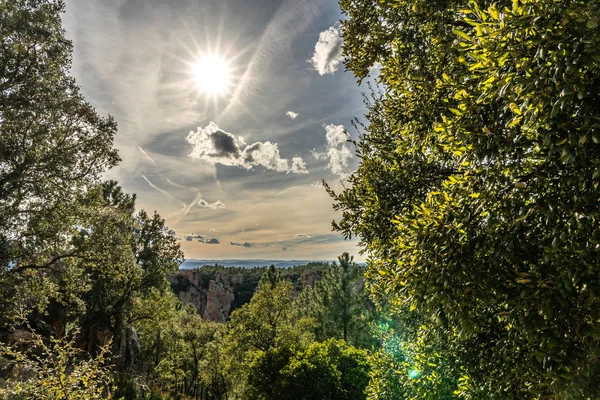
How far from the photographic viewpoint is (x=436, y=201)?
13.9ft

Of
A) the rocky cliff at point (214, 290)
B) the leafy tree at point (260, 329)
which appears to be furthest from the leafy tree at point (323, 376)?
the rocky cliff at point (214, 290)

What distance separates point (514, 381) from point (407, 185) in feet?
12.2

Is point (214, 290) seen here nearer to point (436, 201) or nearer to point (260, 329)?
point (260, 329)

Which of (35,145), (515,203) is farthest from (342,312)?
(515,203)

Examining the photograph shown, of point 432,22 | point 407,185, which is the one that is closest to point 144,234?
point 407,185

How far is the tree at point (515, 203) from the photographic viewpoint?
269cm

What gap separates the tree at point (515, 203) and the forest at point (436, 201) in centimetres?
2

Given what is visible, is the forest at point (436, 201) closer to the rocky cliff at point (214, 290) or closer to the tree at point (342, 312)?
the tree at point (342, 312)

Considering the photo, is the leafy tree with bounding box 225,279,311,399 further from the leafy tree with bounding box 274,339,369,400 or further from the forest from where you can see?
the forest

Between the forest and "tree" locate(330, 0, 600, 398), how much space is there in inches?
0.9

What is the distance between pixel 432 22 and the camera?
4957 mm

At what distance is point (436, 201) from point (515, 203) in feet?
3.37

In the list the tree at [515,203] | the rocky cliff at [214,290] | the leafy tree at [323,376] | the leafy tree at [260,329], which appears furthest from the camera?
the rocky cliff at [214,290]

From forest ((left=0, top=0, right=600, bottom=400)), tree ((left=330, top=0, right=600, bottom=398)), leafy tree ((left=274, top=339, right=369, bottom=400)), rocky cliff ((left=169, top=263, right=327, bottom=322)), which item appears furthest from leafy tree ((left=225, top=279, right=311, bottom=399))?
rocky cliff ((left=169, top=263, right=327, bottom=322))
